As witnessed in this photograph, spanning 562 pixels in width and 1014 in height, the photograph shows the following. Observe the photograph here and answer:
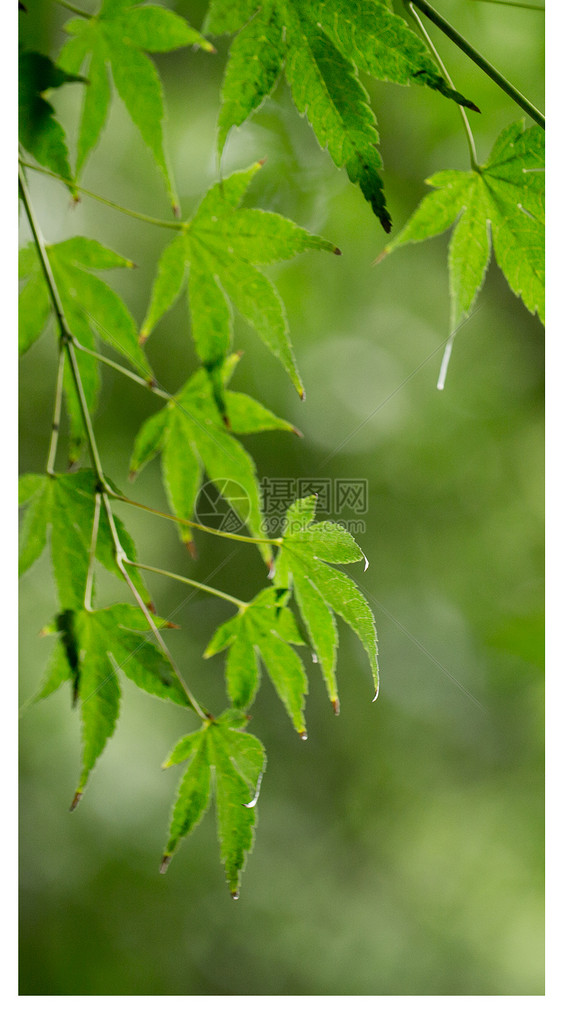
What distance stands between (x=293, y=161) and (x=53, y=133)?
607 mm

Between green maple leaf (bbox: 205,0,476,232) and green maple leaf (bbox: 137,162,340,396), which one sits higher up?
green maple leaf (bbox: 205,0,476,232)

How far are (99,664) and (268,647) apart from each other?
112 mm

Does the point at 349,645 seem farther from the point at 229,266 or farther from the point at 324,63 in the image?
the point at 324,63

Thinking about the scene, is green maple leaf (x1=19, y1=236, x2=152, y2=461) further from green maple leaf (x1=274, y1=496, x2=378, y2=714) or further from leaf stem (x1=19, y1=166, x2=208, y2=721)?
green maple leaf (x1=274, y1=496, x2=378, y2=714)

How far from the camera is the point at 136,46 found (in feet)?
1.29

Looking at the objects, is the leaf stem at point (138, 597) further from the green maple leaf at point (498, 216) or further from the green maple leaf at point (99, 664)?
the green maple leaf at point (498, 216)

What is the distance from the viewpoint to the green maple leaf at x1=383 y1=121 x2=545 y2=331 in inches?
15.6

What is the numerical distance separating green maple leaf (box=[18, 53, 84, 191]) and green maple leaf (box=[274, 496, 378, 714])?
26 cm

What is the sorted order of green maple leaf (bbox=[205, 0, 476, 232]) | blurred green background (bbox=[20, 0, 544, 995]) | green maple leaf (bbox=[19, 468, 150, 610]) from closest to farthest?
green maple leaf (bbox=[205, 0, 476, 232]) < green maple leaf (bbox=[19, 468, 150, 610]) < blurred green background (bbox=[20, 0, 544, 995])

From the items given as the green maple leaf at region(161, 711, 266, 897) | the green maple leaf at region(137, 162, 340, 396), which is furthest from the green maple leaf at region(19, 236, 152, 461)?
the green maple leaf at region(161, 711, 266, 897)

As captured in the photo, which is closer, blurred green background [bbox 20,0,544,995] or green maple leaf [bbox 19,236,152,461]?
green maple leaf [bbox 19,236,152,461]

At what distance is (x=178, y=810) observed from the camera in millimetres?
420

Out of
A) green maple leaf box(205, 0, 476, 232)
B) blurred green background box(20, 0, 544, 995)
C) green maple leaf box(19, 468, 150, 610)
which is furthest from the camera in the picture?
blurred green background box(20, 0, 544, 995)

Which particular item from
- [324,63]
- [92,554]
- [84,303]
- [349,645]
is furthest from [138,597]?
[349,645]
